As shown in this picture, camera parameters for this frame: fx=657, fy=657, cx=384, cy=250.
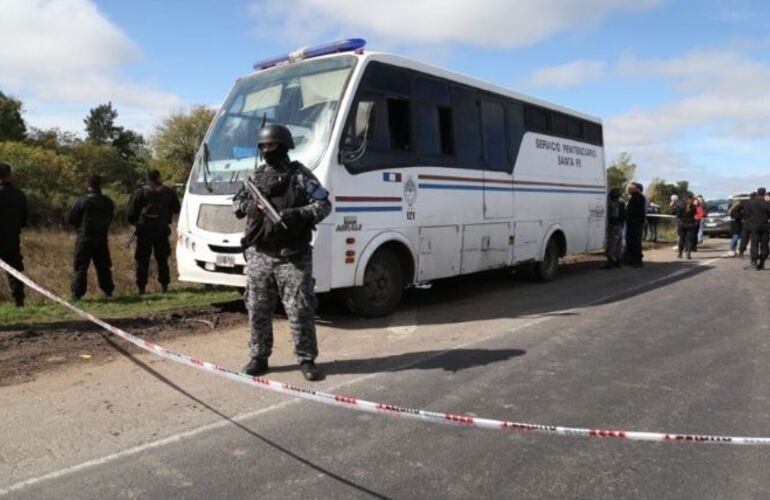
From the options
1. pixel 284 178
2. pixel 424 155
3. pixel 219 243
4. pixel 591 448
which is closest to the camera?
pixel 591 448

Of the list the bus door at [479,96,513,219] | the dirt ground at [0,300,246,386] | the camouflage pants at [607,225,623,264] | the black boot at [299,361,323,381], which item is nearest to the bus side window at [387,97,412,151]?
the bus door at [479,96,513,219]

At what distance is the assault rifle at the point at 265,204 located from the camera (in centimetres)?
507

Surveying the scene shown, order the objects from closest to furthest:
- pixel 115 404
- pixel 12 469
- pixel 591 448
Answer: pixel 12 469 → pixel 591 448 → pixel 115 404

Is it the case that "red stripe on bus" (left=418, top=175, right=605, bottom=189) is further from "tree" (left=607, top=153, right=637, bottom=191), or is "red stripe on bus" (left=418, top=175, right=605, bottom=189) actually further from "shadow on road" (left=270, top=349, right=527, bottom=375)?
"tree" (left=607, top=153, right=637, bottom=191)

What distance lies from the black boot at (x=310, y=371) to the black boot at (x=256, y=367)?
340mm

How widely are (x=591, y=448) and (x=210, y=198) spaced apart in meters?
5.11

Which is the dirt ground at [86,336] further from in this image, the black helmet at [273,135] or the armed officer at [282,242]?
the black helmet at [273,135]

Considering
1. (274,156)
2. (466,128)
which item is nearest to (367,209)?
(274,156)

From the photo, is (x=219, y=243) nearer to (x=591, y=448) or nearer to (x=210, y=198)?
(x=210, y=198)

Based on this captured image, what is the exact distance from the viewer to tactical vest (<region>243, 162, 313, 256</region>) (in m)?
5.22

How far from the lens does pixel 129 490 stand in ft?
11.1

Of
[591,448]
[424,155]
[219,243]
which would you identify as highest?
[424,155]

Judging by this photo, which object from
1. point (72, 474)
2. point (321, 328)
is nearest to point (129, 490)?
point (72, 474)

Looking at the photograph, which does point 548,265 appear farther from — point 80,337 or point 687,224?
point 80,337
